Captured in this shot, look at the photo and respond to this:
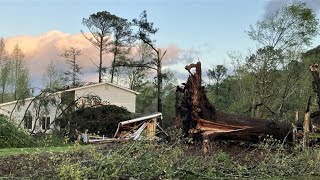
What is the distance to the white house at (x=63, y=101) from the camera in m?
26.9

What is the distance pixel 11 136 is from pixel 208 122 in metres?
9.90

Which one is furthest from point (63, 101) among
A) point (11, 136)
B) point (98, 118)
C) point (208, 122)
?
point (208, 122)

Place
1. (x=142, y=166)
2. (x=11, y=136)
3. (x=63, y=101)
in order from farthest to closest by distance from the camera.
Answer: (x=63, y=101), (x=11, y=136), (x=142, y=166)

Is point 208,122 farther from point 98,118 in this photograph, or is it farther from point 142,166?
point 98,118

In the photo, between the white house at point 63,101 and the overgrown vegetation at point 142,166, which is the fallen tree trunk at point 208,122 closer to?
the overgrown vegetation at point 142,166

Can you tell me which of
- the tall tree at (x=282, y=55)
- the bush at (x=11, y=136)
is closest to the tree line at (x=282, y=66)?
the tall tree at (x=282, y=55)

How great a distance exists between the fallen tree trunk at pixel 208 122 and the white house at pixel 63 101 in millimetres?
14543

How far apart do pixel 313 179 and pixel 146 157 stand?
298cm

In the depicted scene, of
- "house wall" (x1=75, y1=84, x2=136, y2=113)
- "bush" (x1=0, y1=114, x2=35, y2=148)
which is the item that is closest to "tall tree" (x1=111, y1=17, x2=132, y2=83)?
"house wall" (x1=75, y1=84, x2=136, y2=113)

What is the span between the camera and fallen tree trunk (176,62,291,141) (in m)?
12.8

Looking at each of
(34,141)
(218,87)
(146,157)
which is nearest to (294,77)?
(218,87)

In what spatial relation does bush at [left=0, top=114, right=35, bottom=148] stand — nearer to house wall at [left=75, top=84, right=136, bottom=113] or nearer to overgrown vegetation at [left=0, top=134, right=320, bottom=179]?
overgrown vegetation at [left=0, top=134, right=320, bottom=179]

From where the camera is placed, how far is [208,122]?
507 inches

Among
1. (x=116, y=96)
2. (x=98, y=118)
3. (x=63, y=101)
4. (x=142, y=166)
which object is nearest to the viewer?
(x=142, y=166)
